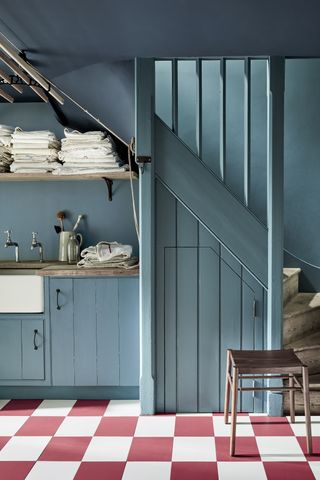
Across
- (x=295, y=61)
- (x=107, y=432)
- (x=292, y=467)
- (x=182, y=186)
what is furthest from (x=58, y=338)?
(x=295, y=61)

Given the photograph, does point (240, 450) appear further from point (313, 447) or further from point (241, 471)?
point (313, 447)

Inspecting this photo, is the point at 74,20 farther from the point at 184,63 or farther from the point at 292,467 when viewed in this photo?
the point at 292,467

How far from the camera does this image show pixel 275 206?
12.6 ft

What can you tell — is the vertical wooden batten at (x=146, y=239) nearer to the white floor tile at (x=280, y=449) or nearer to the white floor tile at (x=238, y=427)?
the white floor tile at (x=238, y=427)

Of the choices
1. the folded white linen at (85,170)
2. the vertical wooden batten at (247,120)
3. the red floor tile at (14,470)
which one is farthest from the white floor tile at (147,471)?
the folded white linen at (85,170)

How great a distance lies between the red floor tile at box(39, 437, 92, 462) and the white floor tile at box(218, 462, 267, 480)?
2.60 feet

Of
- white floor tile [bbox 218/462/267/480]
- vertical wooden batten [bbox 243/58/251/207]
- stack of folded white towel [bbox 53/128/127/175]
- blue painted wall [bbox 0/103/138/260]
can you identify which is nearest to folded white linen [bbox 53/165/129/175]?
stack of folded white towel [bbox 53/128/127/175]

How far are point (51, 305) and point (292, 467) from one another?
203cm

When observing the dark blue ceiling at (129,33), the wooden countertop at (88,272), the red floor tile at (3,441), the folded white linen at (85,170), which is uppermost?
the dark blue ceiling at (129,33)

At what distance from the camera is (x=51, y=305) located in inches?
167

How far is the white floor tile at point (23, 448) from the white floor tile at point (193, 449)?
782 mm

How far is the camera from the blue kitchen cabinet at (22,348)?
4246 millimetres

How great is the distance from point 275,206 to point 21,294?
76.4 inches

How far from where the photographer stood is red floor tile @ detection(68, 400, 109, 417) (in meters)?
3.96
